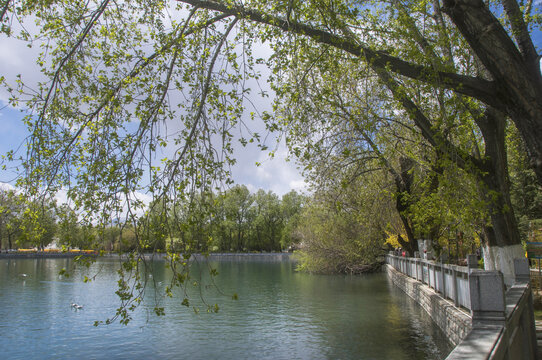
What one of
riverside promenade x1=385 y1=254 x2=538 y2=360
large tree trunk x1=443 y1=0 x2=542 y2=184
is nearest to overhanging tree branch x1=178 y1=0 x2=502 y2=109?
large tree trunk x1=443 y1=0 x2=542 y2=184

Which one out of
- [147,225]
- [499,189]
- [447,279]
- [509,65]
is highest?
[509,65]

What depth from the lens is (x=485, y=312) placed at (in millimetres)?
4957

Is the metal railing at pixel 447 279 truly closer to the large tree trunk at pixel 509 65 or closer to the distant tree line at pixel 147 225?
the large tree trunk at pixel 509 65

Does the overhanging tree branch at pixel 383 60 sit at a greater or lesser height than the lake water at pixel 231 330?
greater

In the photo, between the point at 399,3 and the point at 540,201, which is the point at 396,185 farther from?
the point at 540,201

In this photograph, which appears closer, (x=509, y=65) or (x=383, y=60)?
(x=509, y=65)

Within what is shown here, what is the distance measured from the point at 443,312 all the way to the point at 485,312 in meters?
7.00

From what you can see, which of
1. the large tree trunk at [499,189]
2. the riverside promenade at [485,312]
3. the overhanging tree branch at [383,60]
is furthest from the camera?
the large tree trunk at [499,189]

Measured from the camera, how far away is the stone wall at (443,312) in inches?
349

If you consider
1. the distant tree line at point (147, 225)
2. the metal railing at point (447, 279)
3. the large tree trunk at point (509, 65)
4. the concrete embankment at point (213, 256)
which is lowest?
the concrete embankment at point (213, 256)

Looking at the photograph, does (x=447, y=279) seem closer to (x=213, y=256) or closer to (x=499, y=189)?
(x=499, y=189)

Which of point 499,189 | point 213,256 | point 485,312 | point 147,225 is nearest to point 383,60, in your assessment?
point 485,312

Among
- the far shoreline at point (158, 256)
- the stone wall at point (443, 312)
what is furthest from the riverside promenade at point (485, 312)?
the far shoreline at point (158, 256)

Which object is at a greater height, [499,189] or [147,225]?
[499,189]
